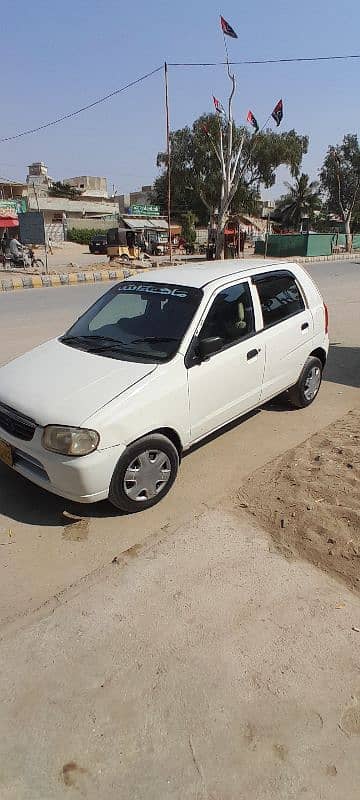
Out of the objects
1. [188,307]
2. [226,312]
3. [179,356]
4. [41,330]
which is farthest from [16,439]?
[41,330]

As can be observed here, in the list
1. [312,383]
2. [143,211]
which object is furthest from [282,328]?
[143,211]

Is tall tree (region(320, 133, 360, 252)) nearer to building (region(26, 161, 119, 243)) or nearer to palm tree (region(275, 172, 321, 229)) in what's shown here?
palm tree (region(275, 172, 321, 229))

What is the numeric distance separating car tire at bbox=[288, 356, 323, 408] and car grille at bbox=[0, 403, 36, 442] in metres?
2.82

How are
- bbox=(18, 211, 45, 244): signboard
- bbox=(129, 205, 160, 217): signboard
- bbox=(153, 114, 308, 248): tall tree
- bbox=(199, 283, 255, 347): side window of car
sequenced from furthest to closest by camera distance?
bbox=(129, 205, 160, 217): signboard
bbox=(153, 114, 308, 248): tall tree
bbox=(18, 211, 45, 244): signboard
bbox=(199, 283, 255, 347): side window of car

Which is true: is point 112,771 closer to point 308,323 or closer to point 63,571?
point 63,571

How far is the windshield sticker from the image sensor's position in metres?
3.98

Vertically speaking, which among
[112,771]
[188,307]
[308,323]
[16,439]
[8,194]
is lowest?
[112,771]

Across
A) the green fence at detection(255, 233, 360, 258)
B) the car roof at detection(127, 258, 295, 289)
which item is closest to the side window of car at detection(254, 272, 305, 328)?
the car roof at detection(127, 258, 295, 289)

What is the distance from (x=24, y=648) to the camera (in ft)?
7.93

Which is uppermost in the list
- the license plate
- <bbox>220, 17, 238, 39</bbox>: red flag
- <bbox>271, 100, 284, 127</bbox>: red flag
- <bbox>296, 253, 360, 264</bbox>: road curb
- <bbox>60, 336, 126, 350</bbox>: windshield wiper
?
<bbox>220, 17, 238, 39</bbox>: red flag

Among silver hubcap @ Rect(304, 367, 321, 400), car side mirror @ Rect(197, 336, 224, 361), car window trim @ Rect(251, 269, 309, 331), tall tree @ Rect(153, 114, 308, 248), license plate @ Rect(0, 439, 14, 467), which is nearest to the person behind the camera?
license plate @ Rect(0, 439, 14, 467)

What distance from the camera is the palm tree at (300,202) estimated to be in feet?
204

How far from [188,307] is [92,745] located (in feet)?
9.13

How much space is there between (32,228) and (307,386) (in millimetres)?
23421
